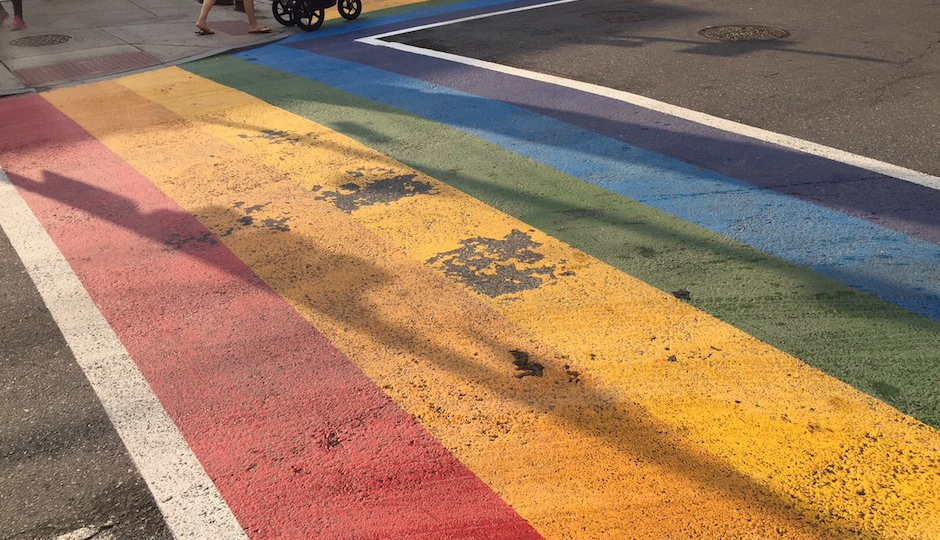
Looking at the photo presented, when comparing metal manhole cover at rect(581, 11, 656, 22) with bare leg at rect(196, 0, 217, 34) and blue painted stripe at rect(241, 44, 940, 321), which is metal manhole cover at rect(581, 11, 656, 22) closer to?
blue painted stripe at rect(241, 44, 940, 321)

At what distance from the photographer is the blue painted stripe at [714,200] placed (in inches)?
191

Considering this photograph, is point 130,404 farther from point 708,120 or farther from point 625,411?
point 708,120

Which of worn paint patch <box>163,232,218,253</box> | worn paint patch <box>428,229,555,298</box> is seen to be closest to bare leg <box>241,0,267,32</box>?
worn paint patch <box>163,232,218,253</box>

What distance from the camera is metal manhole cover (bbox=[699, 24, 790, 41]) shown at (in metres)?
10.4

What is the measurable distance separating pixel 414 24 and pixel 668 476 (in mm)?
10433

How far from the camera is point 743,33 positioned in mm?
10688

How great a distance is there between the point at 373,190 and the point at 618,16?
7230 mm

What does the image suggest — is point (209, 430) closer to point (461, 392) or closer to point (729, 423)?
point (461, 392)

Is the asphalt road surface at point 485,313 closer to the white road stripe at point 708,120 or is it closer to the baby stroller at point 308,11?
the white road stripe at point 708,120

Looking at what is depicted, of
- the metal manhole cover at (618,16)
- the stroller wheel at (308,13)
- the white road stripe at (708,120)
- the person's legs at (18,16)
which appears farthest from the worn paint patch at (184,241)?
the person's legs at (18,16)

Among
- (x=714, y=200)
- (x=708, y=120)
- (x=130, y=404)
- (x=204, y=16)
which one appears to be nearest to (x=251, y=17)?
(x=204, y=16)

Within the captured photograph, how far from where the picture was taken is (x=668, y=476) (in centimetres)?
340

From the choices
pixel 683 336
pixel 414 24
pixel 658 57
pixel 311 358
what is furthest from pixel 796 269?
pixel 414 24

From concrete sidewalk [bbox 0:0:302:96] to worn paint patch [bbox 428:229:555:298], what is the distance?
7378mm
